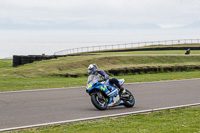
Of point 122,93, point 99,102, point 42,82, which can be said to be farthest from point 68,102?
point 42,82

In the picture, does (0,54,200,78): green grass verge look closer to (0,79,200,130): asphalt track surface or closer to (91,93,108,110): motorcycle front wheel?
(0,79,200,130): asphalt track surface

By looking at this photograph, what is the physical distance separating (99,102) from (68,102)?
190 cm

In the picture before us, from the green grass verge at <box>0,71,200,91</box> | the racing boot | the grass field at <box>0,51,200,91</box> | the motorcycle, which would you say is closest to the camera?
the motorcycle

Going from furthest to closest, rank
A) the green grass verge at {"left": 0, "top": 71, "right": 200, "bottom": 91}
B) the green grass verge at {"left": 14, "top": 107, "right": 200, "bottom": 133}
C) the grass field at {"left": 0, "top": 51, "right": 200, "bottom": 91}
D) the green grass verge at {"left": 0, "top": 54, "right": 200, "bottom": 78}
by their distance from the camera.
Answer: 1. the green grass verge at {"left": 0, "top": 54, "right": 200, "bottom": 78}
2. the grass field at {"left": 0, "top": 51, "right": 200, "bottom": 91}
3. the green grass verge at {"left": 0, "top": 71, "right": 200, "bottom": 91}
4. the green grass verge at {"left": 14, "top": 107, "right": 200, "bottom": 133}

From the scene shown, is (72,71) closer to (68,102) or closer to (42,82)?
(42,82)

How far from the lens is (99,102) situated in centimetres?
1085

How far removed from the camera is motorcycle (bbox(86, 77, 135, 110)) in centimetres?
1053

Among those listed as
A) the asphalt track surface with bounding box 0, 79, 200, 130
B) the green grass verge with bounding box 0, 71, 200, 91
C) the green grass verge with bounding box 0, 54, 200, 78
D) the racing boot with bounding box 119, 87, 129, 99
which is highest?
the green grass verge with bounding box 0, 54, 200, 78

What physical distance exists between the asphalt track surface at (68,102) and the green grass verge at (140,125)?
1.08 m

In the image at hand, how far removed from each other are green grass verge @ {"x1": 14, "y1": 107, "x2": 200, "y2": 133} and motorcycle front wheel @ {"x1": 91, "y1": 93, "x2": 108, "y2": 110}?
4.33 ft

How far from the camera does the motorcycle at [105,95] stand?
10532 mm

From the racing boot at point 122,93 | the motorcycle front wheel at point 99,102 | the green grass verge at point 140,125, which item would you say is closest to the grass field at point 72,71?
the racing boot at point 122,93

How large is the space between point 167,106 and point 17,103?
200 inches

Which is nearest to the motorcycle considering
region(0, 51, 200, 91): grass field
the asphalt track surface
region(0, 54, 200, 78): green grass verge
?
the asphalt track surface
